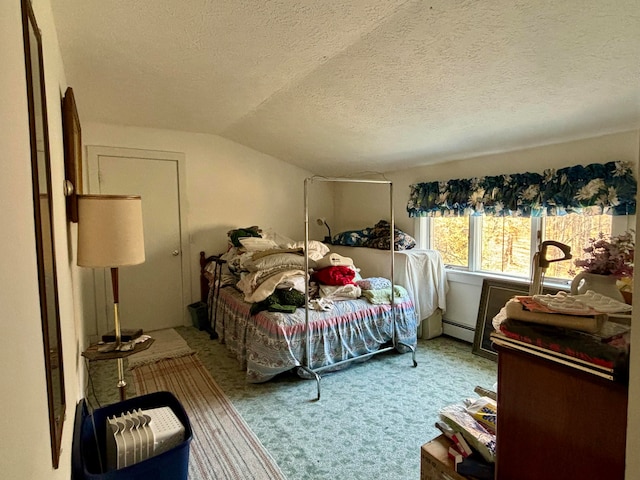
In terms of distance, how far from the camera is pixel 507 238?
3369mm

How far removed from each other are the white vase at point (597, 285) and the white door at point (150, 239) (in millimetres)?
3827

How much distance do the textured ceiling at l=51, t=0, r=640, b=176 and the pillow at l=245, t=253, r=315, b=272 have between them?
1234 mm

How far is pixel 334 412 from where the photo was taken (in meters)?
2.38

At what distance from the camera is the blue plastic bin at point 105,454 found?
113 cm

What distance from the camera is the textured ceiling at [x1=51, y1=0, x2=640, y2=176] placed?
5.41ft

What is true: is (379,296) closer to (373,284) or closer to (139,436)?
(373,284)

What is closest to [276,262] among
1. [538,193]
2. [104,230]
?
[104,230]

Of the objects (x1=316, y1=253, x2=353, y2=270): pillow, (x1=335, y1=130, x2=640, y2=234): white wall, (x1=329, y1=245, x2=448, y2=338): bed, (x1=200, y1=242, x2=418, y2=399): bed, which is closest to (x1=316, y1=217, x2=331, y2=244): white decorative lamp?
(x1=335, y1=130, x2=640, y2=234): white wall

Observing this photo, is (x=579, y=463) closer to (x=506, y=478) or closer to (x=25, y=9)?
(x=506, y=478)

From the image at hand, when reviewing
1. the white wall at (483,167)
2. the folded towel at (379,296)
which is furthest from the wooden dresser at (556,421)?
the white wall at (483,167)

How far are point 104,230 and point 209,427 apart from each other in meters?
1.39

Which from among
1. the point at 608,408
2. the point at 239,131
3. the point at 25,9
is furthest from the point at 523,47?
the point at 239,131

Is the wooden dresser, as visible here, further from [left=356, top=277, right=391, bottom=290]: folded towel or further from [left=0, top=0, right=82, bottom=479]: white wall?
[left=356, top=277, right=391, bottom=290]: folded towel

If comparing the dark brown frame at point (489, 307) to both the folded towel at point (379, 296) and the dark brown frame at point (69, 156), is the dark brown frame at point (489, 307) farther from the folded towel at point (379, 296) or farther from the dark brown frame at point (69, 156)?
the dark brown frame at point (69, 156)
